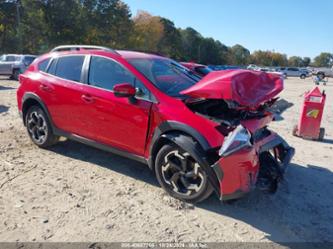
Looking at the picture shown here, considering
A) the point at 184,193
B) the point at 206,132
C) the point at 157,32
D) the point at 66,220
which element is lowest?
the point at 66,220

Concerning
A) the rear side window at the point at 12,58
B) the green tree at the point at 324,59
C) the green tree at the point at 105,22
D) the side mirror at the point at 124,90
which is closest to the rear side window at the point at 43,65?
the side mirror at the point at 124,90


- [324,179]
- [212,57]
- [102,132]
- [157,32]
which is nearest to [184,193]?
[102,132]

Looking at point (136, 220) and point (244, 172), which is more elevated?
point (244, 172)

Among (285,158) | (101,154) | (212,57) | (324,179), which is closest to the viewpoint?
(285,158)

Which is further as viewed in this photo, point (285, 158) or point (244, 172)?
point (285, 158)

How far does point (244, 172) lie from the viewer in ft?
11.8

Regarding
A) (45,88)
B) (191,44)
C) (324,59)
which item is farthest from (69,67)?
(324,59)

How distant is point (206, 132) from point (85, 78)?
7.01ft

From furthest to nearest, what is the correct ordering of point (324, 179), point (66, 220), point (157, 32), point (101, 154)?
1. point (157, 32)
2. point (101, 154)
3. point (324, 179)
4. point (66, 220)

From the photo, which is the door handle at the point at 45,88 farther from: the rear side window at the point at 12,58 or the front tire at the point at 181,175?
the rear side window at the point at 12,58

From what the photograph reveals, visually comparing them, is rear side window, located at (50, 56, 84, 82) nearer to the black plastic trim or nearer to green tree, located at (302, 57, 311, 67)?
the black plastic trim

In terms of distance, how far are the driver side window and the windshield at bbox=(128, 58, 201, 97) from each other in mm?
162

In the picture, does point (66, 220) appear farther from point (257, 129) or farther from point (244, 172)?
point (257, 129)

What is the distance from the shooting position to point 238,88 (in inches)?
148
